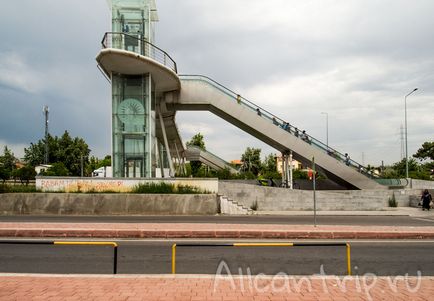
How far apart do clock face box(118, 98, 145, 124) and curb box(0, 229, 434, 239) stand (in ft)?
51.9

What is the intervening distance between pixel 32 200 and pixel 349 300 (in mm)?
22039

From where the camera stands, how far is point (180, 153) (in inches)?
2251

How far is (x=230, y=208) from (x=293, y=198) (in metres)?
5.74

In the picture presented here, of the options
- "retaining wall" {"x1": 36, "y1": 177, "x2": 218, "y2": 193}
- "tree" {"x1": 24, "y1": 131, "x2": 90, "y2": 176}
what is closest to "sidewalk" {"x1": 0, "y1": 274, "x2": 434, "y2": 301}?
"retaining wall" {"x1": 36, "y1": 177, "x2": 218, "y2": 193}

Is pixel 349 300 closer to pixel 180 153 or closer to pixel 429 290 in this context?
pixel 429 290

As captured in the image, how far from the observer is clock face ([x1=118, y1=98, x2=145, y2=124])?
28.0 m

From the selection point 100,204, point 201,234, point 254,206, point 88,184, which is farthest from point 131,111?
A: point 201,234

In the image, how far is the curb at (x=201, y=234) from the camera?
12.8m

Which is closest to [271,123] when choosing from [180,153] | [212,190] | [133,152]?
[212,190]

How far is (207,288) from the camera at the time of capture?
611cm

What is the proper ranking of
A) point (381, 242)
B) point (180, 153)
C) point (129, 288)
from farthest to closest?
1. point (180, 153)
2. point (381, 242)
3. point (129, 288)

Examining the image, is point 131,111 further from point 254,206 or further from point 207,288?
point 207,288

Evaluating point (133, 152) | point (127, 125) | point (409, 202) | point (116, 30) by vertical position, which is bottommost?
point (409, 202)

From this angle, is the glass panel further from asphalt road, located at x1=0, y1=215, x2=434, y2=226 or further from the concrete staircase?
asphalt road, located at x1=0, y1=215, x2=434, y2=226
